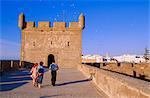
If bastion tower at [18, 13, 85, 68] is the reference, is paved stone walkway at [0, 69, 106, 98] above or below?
below

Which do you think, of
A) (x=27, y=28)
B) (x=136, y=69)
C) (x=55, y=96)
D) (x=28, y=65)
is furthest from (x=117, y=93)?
(x=27, y=28)

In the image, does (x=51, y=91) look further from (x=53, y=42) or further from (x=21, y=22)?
(x=21, y=22)

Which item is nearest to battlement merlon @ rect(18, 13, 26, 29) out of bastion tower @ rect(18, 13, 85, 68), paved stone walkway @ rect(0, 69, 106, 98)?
bastion tower @ rect(18, 13, 85, 68)

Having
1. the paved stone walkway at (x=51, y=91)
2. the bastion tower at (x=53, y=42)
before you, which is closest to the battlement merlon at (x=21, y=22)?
the bastion tower at (x=53, y=42)

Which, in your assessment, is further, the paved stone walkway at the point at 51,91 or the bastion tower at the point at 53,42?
the bastion tower at the point at 53,42

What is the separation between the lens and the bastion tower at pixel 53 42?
3659cm

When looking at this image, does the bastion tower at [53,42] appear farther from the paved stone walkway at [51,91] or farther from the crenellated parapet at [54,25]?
the paved stone walkway at [51,91]

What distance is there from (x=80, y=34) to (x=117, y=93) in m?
29.4

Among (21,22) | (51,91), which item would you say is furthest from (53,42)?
(51,91)

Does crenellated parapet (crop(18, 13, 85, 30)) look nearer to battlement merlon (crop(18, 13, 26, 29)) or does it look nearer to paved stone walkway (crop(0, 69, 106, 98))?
battlement merlon (crop(18, 13, 26, 29))

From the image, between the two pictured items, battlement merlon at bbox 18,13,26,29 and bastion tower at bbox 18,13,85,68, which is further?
battlement merlon at bbox 18,13,26,29

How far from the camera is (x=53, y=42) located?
37.2 meters

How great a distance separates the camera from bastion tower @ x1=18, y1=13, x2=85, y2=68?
3659cm

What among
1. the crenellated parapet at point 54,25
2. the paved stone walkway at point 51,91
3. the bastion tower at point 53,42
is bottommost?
the paved stone walkway at point 51,91
